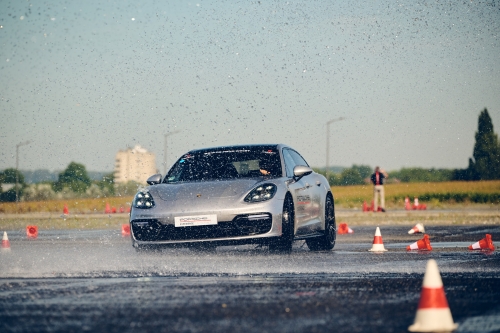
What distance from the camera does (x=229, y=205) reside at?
11.7 meters

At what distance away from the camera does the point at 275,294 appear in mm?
7754

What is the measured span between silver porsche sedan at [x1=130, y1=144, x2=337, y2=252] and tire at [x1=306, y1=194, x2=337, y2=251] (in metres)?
0.68

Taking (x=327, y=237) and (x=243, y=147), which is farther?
(x=327, y=237)

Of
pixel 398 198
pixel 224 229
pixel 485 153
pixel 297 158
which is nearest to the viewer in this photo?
pixel 224 229

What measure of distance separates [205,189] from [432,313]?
635 centimetres

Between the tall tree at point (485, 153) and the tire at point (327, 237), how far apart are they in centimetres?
7436

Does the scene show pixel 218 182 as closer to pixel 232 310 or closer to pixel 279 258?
pixel 279 258

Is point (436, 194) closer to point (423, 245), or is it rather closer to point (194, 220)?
point (423, 245)

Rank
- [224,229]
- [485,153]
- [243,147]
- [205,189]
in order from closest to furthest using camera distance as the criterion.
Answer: [224,229]
[205,189]
[243,147]
[485,153]

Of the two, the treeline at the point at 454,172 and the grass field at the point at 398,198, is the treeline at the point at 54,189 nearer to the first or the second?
the grass field at the point at 398,198

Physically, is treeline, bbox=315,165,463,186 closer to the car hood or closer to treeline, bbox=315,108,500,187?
treeline, bbox=315,108,500,187

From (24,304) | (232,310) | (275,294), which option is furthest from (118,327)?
(275,294)

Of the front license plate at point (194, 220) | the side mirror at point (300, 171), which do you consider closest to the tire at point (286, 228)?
the side mirror at point (300, 171)

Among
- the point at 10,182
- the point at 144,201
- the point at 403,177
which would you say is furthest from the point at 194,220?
the point at 403,177
